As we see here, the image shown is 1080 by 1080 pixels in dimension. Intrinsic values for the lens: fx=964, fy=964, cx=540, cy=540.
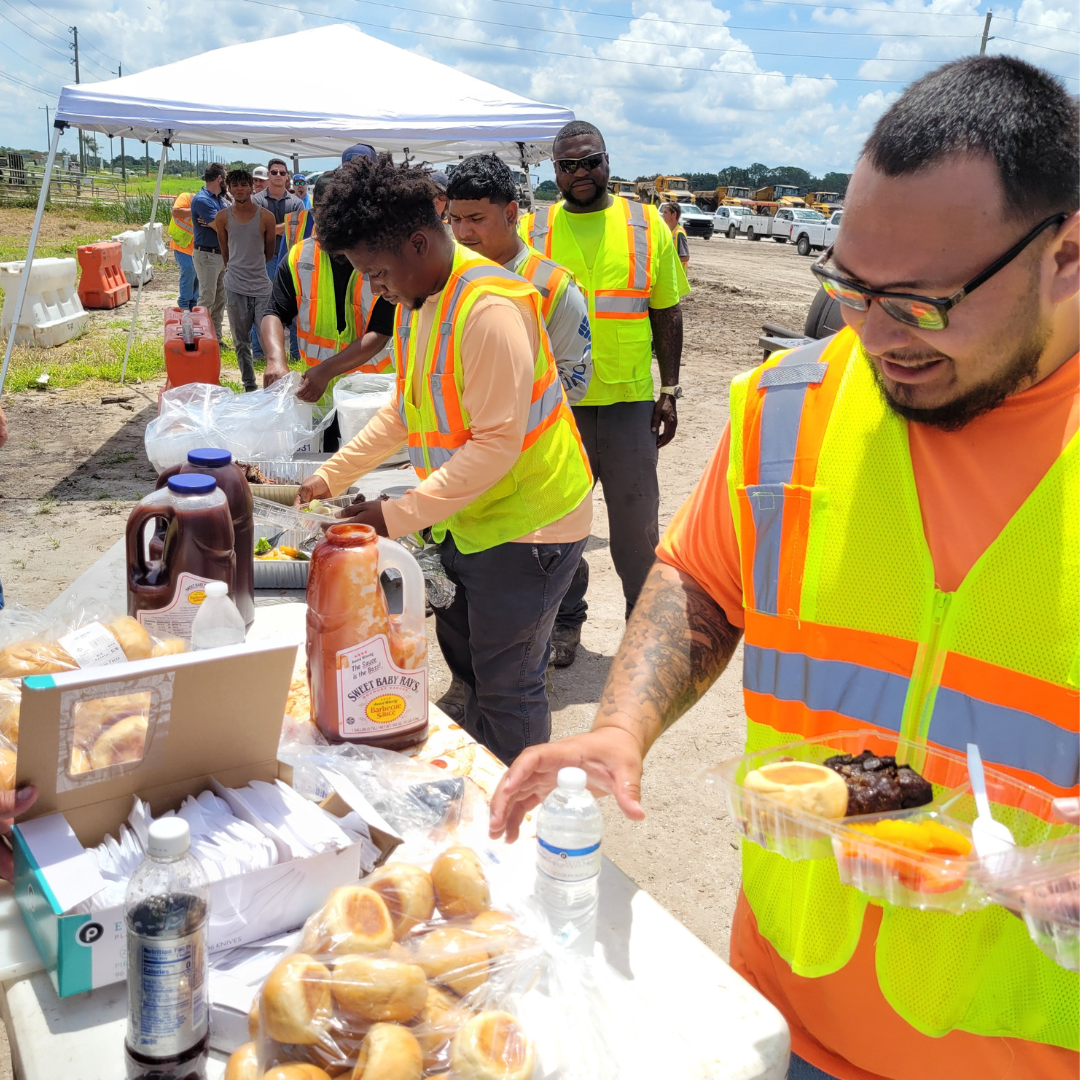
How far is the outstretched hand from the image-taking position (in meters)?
1.49

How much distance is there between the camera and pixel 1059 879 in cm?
100

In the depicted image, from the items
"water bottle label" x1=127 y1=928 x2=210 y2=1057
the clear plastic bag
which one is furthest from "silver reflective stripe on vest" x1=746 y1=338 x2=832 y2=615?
the clear plastic bag

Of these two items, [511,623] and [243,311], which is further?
[243,311]

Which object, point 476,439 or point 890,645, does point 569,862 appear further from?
point 476,439

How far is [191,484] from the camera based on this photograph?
2.26 meters

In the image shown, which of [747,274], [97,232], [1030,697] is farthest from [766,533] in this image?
Result: [97,232]

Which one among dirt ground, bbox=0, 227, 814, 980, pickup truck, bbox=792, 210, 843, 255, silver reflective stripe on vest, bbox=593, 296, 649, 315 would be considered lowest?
dirt ground, bbox=0, 227, 814, 980

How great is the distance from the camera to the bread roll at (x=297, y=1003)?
3.61 ft

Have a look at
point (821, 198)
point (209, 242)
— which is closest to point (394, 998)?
point (209, 242)

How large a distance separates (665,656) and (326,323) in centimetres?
415

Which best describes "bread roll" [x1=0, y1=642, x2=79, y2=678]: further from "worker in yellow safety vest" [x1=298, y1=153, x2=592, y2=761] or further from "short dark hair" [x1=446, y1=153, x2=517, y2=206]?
"short dark hair" [x1=446, y1=153, x2=517, y2=206]

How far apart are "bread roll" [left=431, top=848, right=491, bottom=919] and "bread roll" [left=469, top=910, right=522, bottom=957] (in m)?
0.03

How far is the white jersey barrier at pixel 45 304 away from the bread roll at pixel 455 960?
12.0 m

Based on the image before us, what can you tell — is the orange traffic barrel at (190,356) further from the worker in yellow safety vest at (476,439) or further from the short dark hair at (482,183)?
the worker in yellow safety vest at (476,439)
